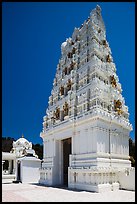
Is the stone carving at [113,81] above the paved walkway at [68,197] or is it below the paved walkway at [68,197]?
above

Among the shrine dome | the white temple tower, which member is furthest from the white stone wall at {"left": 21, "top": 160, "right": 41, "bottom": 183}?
the shrine dome

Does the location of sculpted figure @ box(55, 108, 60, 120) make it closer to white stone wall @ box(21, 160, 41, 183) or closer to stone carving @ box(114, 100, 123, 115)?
stone carving @ box(114, 100, 123, 115)

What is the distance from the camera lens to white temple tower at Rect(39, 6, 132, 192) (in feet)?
56.8

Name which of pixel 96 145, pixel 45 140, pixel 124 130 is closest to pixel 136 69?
pixel 96 145

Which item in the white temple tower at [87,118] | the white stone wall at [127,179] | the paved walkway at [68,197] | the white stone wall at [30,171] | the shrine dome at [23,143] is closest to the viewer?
the paved walkway at [68,197]

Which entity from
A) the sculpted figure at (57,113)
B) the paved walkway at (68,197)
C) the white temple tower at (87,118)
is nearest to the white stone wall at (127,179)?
the white temple tower at (87,118)

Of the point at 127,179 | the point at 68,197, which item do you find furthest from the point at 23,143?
the point at 68,197

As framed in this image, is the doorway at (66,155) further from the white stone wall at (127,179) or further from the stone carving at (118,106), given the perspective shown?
the white stone wall at (127,179)

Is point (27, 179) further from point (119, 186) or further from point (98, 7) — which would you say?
point (98, 7)

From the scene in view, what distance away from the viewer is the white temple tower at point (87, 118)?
1731 cm

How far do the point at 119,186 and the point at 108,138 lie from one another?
3779 millimetres

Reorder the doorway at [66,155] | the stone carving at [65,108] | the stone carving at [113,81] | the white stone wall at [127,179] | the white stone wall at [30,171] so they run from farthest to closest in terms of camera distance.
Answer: the white stone wall at [30,171] → the doorway at [66,155] → the stone carving at [65,108] → the stone carving at [113,81] → the white stone wall at [127,179]

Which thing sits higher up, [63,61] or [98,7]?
[98,7]

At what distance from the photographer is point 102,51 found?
22.5 m
